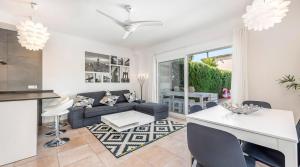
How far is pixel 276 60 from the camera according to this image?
8.14 ft

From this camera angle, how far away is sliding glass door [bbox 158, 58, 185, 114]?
14.3 feet

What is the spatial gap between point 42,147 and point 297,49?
15.7ft

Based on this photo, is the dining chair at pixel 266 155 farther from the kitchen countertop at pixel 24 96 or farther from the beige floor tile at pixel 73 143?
the kitchen countertop at pixel 24 96

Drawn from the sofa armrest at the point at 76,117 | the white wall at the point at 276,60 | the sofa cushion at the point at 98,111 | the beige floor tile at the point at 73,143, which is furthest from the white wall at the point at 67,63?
the white wall at the point at 276,60

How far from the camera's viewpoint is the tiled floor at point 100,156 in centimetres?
188

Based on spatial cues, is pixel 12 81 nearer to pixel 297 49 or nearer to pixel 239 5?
pixel 239 5

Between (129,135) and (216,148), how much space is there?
219cm

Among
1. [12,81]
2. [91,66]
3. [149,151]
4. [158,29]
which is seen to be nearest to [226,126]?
[149,151]

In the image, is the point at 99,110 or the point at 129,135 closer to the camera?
the point at 129,135

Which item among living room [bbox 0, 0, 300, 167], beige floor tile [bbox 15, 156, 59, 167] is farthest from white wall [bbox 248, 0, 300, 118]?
beige floor tile [bbox 15, 156, 59, 167]

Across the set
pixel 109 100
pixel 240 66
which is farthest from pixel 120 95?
pixel 240 66

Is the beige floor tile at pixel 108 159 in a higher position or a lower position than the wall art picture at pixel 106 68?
lower

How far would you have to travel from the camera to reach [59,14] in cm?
275

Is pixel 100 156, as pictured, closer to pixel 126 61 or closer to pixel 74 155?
pixel 74 155
